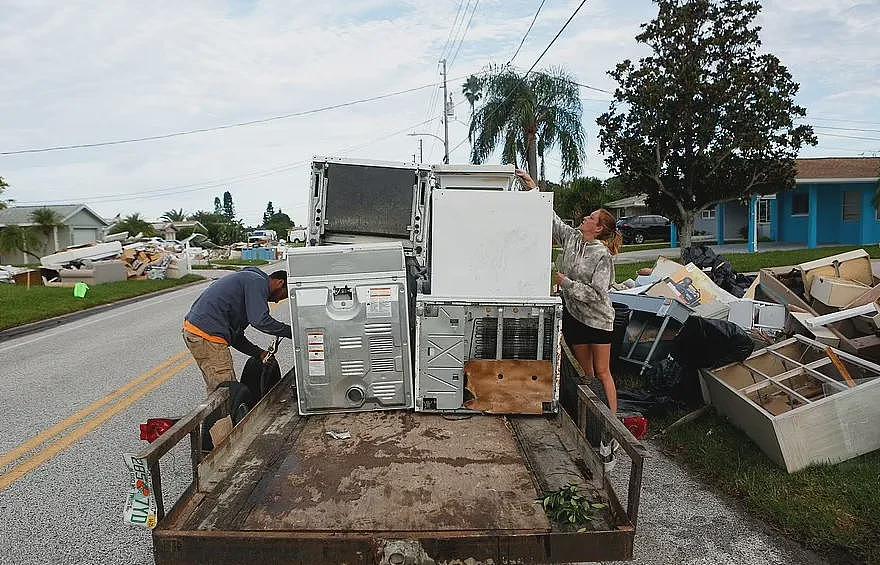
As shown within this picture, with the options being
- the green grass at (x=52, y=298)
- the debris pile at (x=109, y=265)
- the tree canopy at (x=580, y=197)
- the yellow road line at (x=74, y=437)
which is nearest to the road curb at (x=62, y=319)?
the green grass at (x=52, y=298)

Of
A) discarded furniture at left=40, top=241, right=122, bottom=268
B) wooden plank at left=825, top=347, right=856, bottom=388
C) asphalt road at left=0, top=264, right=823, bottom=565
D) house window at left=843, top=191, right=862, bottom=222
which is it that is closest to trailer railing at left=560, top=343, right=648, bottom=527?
asphalt road at left=0, top=264, right=823, bottom=565

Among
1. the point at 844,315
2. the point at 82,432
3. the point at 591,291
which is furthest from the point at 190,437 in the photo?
the point at 844,315

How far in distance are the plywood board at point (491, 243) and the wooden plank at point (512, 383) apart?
0.44 m

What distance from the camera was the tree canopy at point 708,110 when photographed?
840 inches

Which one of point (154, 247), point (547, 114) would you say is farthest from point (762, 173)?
point (154, 247)

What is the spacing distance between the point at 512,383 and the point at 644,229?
3779cm

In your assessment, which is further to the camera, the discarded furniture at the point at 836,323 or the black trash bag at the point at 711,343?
the discarded furniture at the point at 836,323

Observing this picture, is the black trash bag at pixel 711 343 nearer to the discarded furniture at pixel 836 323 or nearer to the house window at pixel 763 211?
the discarded furniture at pixel 836 323

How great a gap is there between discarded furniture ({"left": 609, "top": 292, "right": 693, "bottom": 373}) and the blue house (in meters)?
Answer: 21.5

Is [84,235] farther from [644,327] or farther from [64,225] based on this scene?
[644,327]

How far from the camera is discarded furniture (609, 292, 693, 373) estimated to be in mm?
6770

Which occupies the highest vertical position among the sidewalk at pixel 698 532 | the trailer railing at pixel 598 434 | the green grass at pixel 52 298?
the trailer railing at pixel 598 434

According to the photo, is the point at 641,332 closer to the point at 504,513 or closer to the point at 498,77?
the point at 504,513

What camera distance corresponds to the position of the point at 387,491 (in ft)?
10.5
